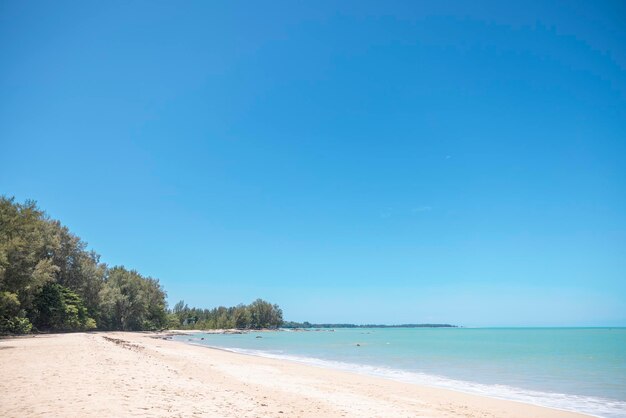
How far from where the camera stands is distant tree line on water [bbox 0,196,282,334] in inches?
1167

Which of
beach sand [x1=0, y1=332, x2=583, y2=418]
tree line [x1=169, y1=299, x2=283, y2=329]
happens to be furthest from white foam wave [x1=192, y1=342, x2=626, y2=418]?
tree line [x1=169, y1=299, x2=283, y2=329]

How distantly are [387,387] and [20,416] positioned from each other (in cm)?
1522

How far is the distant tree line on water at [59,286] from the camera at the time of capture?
2964cm

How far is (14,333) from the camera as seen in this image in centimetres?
3822

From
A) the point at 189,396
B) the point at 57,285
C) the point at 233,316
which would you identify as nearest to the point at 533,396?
the point at 189,396

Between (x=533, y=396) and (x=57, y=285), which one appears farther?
(x=57, y=285)

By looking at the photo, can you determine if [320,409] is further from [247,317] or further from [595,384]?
[247,317]

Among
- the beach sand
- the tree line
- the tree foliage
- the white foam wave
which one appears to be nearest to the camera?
the beach sand

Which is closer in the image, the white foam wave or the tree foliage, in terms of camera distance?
the white foam wave

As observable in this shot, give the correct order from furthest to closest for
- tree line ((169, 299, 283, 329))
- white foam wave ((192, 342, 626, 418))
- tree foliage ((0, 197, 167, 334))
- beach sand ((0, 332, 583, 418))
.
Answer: tree line ((169, 299, 283, 329))
tree foliage ((0, 197, 167, 334))
white foam wave ((192, 342, 626, 418))
beach sand ((0, 332, 583, 418))

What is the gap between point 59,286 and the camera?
46.7 metres

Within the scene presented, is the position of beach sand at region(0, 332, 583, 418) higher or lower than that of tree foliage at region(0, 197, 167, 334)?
lower

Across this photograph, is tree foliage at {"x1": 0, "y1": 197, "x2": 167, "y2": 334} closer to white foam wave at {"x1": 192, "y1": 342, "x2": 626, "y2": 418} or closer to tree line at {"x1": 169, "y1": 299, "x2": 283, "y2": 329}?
white foam wave at {"x1": 192, "y1": 342, "x2": 626, "y2": 418}

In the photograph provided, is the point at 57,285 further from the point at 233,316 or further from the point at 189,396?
the point at 233,316
